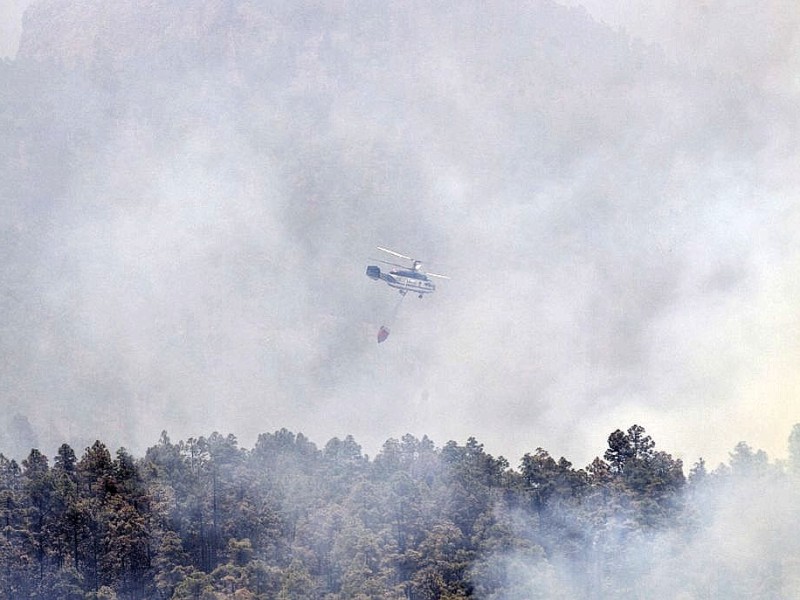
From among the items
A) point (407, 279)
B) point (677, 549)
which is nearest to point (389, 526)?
point (677, 549)

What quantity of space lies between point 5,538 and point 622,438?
71.6 meters

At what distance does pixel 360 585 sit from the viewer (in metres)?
151

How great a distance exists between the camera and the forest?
511 feet

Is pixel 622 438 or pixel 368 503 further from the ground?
pixel 622 438

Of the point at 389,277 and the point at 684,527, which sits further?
the point at 389,277

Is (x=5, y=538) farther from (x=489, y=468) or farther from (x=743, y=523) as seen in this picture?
(x=743, y=523)

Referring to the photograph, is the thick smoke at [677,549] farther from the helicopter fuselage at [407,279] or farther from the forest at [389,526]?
the helicopter fuselage at [407,279]

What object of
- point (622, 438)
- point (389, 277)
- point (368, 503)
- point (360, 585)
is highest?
point (389, 277)

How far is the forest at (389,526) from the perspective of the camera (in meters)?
156

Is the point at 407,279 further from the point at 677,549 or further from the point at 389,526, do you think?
the point at 677,549

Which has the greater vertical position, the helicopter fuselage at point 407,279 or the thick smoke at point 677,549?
the helicopter fuselage at point 407,279

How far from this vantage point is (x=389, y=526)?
162 meters

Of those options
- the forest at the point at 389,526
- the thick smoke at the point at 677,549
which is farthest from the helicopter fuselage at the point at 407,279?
the thick smoke at the point at 677,549

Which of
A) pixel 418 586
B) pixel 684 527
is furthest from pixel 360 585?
pixel 684 527
